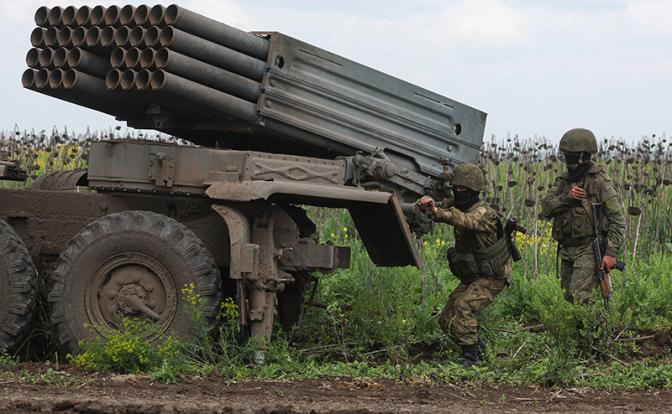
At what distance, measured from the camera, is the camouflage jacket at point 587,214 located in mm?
10344

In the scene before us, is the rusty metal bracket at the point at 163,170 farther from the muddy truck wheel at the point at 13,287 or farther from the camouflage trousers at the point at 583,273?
the camouflage trousers at the point at 583,273

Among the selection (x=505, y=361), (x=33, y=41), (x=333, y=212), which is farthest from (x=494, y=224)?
(x=333, y=212)

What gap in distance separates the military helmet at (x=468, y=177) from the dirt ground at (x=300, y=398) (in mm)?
1823

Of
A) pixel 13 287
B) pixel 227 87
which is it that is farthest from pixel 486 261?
pixel 13 287

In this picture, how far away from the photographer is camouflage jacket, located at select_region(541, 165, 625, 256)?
33.9 feet

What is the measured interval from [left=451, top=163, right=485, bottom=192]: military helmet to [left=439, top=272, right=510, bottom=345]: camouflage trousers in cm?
76

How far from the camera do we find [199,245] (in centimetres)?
922

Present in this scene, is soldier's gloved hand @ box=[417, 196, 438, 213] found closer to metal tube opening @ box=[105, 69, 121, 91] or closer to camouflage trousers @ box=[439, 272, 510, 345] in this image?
camouflage trousers @ box=[439, 272, 510, 345]

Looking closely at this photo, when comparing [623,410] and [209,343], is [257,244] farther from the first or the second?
[623,410]

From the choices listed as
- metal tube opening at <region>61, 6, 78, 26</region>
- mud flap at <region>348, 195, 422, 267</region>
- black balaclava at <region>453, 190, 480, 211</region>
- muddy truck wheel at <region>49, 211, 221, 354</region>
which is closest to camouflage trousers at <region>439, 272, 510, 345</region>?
mud flap at <region>348, 195, 422, 267</region>

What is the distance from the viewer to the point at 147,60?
9.10 m

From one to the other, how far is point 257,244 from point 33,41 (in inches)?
95.2

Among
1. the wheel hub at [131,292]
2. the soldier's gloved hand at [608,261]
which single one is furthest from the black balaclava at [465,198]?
the wheel hub at [131,292]

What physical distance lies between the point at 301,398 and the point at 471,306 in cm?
248
